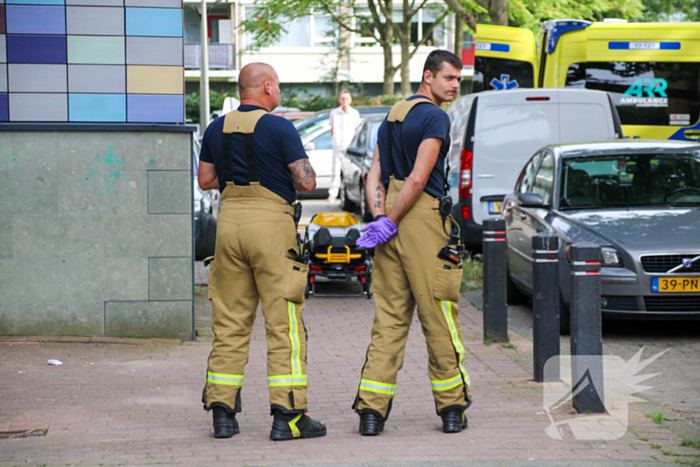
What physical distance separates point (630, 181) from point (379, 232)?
14.0 feet

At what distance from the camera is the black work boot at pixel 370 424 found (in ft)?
15.6

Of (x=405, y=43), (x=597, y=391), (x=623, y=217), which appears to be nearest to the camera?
(x=597, y=391)

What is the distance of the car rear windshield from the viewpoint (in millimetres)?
8070

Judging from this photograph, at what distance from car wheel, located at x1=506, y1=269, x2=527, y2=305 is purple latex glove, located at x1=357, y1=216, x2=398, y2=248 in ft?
15.0

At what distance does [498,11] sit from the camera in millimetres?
19766

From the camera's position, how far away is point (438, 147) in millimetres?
4660

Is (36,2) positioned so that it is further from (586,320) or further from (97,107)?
(586,320)

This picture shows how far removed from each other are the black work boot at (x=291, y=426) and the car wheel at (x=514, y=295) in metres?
4.68

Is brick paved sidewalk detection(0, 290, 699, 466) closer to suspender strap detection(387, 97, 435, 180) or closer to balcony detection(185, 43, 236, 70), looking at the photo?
suspender strap detection(387, 97, 435, 180)

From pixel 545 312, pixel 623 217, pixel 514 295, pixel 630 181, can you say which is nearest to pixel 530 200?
pixel 623 217

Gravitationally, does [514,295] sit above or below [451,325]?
below

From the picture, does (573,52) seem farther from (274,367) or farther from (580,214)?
(274,367)

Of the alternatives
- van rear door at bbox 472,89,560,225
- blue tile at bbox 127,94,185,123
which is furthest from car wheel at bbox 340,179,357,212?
blue tile at bbox 127,94,185,123

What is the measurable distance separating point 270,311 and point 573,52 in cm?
1109
